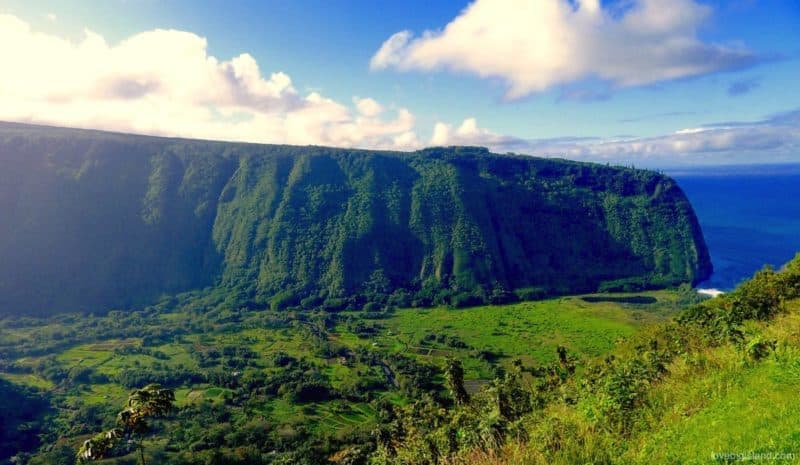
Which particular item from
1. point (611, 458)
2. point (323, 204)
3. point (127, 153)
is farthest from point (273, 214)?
point (611, 458)

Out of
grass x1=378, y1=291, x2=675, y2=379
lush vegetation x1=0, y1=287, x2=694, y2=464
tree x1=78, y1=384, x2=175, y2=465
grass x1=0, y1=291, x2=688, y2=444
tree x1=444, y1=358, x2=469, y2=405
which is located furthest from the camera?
grass x1=378, y1=291, x2=675, y2=379

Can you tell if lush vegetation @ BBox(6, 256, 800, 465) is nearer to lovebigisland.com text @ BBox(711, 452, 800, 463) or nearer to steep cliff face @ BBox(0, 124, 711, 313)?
lovebigisland.com text @ BBox(711, 452, 800, 463)

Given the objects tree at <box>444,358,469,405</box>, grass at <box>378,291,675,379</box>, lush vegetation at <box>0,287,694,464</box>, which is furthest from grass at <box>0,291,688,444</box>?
tree at <box>444,358,469,405</box>

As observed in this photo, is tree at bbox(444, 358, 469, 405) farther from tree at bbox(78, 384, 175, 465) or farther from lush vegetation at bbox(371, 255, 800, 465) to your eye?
tree at bbox(78, 384, 175, 465)

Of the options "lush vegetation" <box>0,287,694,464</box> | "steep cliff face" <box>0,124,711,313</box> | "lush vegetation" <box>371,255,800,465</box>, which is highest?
"lush vegetation" <box>371,255,800,465</box>

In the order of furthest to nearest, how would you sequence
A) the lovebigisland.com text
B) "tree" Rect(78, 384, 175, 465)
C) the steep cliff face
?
the steep cliff face, "tree" Rect(78, 384, 175, 465), the lovebigisland.com text

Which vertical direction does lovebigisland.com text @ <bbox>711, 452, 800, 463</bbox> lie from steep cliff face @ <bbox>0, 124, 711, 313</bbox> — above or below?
above

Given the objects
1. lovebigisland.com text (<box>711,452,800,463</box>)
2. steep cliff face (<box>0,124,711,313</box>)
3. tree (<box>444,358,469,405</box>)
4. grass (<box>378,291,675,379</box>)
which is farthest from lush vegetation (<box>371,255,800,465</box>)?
steep cliff face (<box>0,124,711,313</box>)

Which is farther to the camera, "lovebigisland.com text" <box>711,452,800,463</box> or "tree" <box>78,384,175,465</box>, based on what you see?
"tree" <box>78,384,175,465</box>
